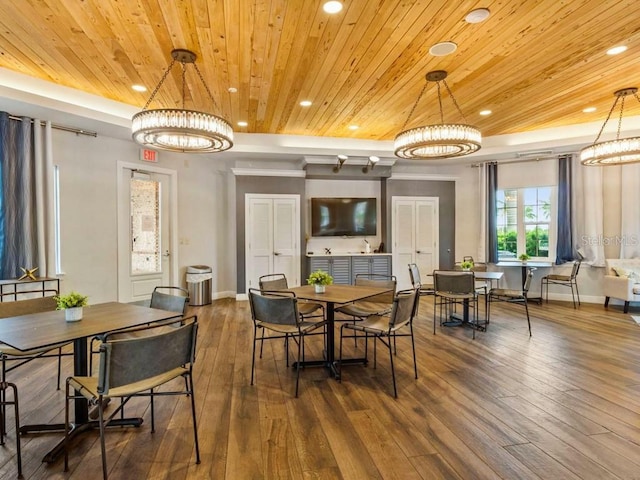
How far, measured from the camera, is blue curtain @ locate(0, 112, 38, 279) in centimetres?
429

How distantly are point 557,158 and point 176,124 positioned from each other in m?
6.83

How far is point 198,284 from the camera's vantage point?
6684mm

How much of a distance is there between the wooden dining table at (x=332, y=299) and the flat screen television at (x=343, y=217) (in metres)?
3.65

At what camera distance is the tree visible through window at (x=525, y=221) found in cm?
722

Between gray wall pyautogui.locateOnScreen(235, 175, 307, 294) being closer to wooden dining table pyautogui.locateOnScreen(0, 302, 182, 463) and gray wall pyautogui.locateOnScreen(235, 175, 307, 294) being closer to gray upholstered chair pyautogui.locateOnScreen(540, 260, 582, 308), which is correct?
wooden dining table pyautogui.locateOnScreen(0, 302, 182, 463)

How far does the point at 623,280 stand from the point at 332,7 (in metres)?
6.22

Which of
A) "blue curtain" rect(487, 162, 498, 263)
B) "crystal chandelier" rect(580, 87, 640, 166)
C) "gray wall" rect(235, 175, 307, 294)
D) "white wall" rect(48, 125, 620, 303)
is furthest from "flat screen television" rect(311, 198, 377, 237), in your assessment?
"crystal chandelier" rect(580, 87, 640, 166)

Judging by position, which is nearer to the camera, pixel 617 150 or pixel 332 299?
pixel 332 299

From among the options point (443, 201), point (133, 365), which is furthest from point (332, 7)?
point (443, 201)

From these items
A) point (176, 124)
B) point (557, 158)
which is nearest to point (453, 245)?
point (557, 158)

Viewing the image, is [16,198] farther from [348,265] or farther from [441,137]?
[348,265]

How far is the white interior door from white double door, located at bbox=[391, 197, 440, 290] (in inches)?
171

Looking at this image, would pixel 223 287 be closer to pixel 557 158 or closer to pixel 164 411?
pixel 164 411

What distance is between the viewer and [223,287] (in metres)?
7.48
